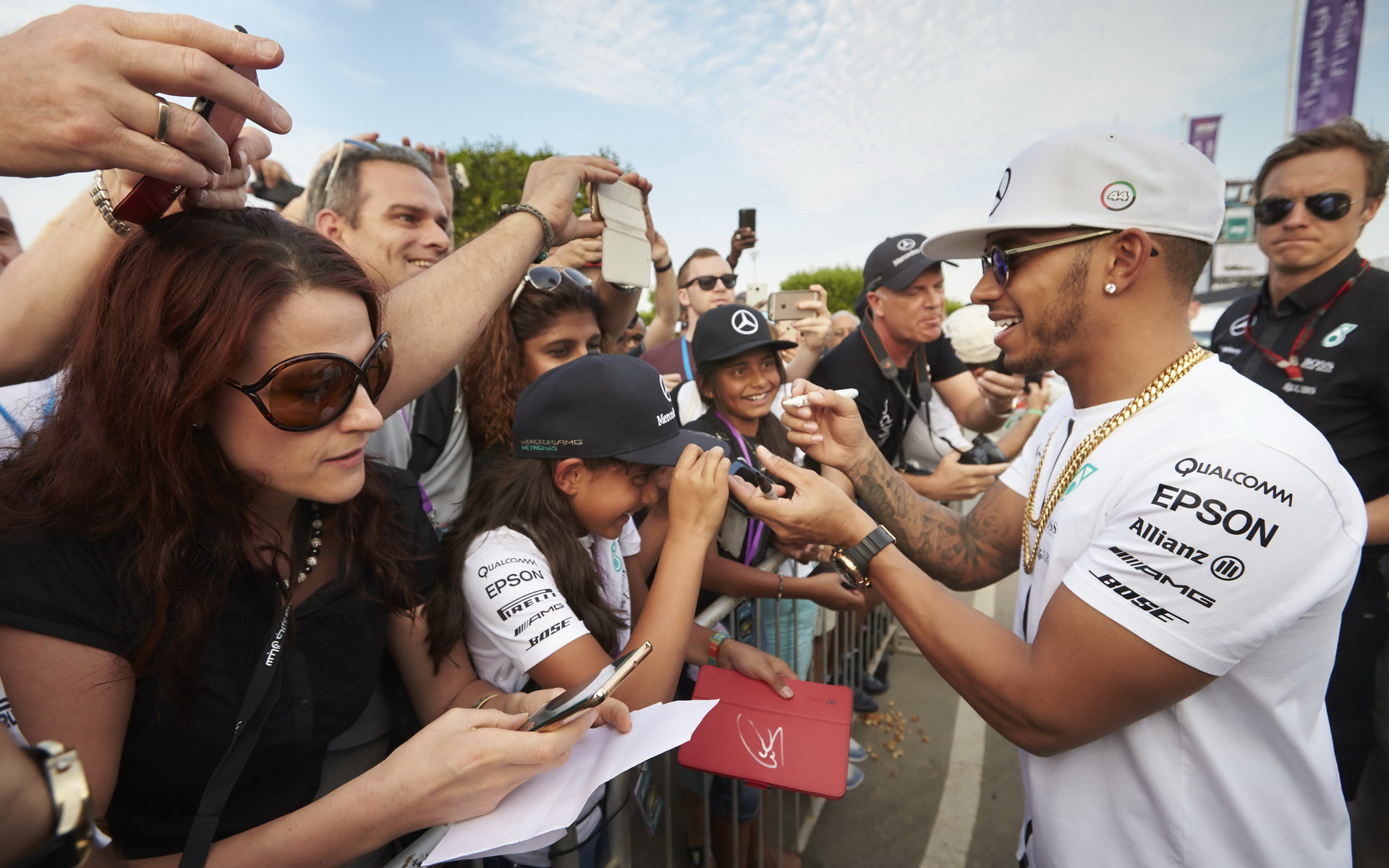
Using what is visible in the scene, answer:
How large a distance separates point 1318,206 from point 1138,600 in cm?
345

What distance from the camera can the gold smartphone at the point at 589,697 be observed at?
117 centimetres

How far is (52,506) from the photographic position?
3.92ft

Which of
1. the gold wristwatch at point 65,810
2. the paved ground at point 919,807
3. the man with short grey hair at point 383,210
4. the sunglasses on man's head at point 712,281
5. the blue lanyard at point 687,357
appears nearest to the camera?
the gold wristwatch at point 65,810

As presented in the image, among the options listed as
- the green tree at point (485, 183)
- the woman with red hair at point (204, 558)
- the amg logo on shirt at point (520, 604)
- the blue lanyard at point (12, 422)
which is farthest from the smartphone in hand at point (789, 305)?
the green tree at point (485, 183)

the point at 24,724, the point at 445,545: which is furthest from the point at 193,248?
the point at 445,545

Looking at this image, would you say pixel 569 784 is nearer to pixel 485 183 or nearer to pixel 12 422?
pixel 12 422

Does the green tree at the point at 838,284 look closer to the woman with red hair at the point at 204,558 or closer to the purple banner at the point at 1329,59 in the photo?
the purple banner at the point at 1329,59

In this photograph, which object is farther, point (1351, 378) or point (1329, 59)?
point (1329, 59)

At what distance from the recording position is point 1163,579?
4.72 feet

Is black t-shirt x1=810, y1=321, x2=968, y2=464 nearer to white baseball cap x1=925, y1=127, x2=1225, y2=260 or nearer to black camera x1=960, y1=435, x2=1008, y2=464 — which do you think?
black camera x1=960, y1=435, x2=1008, y2=464

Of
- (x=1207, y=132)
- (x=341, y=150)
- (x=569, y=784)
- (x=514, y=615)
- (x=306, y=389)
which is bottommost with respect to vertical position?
(x=569, y=784)

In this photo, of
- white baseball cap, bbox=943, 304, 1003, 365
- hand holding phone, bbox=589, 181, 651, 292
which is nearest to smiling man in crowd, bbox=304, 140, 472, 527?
hand holding phone, bbox=589, 181, 651, 292

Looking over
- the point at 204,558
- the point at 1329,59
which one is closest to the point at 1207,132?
the point at 1329,59

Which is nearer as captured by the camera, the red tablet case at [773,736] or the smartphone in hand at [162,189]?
the smartphone in hand at [162,189]
